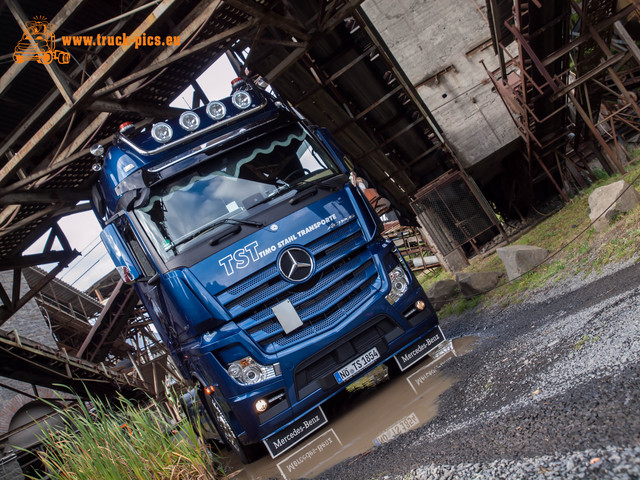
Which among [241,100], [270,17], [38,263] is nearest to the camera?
[241,100]

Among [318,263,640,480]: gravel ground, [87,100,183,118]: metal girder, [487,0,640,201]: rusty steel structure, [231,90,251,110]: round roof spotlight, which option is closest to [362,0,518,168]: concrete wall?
[487,0,640,201]: rusty steel structure

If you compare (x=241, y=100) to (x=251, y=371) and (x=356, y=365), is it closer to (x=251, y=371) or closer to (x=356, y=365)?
(x=251, y=371)

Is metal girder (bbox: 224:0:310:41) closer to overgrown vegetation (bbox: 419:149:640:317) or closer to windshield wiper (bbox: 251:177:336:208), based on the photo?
windshield wiper (bbox: 251:177:336:208)

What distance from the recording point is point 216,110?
5902mm

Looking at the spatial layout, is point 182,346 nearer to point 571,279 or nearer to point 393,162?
point 571,279

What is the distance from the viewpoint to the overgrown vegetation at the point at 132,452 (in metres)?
4.28

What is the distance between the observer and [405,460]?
3389 mm

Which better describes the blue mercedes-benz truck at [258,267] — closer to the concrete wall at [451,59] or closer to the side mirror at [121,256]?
the side mirror at [121,256]

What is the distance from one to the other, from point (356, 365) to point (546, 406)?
2354 millimetres

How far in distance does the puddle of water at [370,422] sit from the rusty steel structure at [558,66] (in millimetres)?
6351

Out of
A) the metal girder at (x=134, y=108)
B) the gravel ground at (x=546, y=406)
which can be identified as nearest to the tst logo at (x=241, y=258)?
the gravel ground at (x=546, y=406)

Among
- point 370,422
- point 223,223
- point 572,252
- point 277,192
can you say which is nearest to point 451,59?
point 572,252

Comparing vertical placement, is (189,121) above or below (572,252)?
above

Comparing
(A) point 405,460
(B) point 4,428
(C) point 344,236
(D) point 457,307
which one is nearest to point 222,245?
(C) point 344,236
